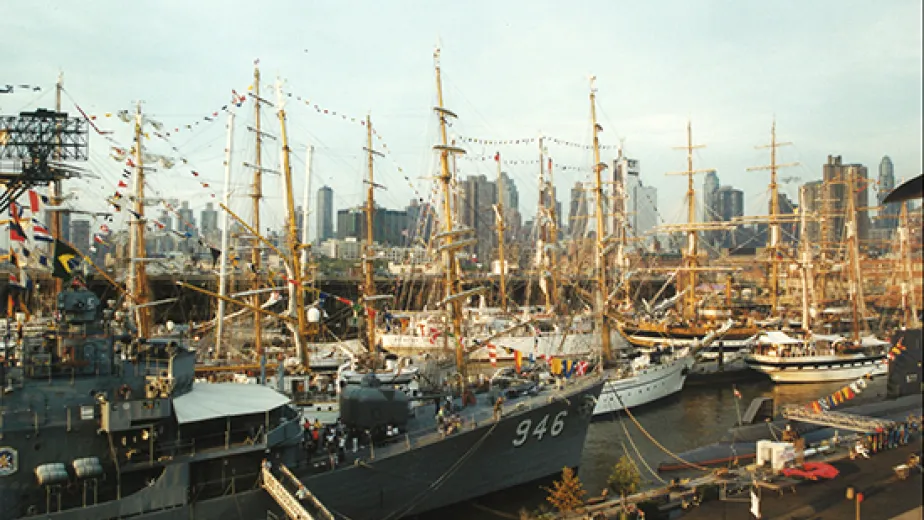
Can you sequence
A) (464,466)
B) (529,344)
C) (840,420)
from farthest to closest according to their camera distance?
(529,344), (840,420), (464,466)

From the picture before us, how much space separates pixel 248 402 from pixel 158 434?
2.41 m

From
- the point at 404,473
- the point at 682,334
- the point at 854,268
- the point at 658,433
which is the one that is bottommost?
the point at 658,433

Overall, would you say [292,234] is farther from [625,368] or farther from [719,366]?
[719,366]

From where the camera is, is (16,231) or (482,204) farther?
(482,204)

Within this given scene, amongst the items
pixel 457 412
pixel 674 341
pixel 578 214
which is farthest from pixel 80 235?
pixel 578 214

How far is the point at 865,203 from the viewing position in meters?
62.6

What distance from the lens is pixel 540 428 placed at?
2323 centimetres

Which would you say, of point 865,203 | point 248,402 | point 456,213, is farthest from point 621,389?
A: point 865,203

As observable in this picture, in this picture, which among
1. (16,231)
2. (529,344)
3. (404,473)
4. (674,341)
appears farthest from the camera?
(529,344)

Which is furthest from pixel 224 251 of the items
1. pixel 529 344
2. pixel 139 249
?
pixel 529 344

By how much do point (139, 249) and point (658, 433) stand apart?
1111 inches

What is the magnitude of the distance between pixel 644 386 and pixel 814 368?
624 inches

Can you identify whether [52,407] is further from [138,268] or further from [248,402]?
→ [138,268]

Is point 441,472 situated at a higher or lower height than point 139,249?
lower
